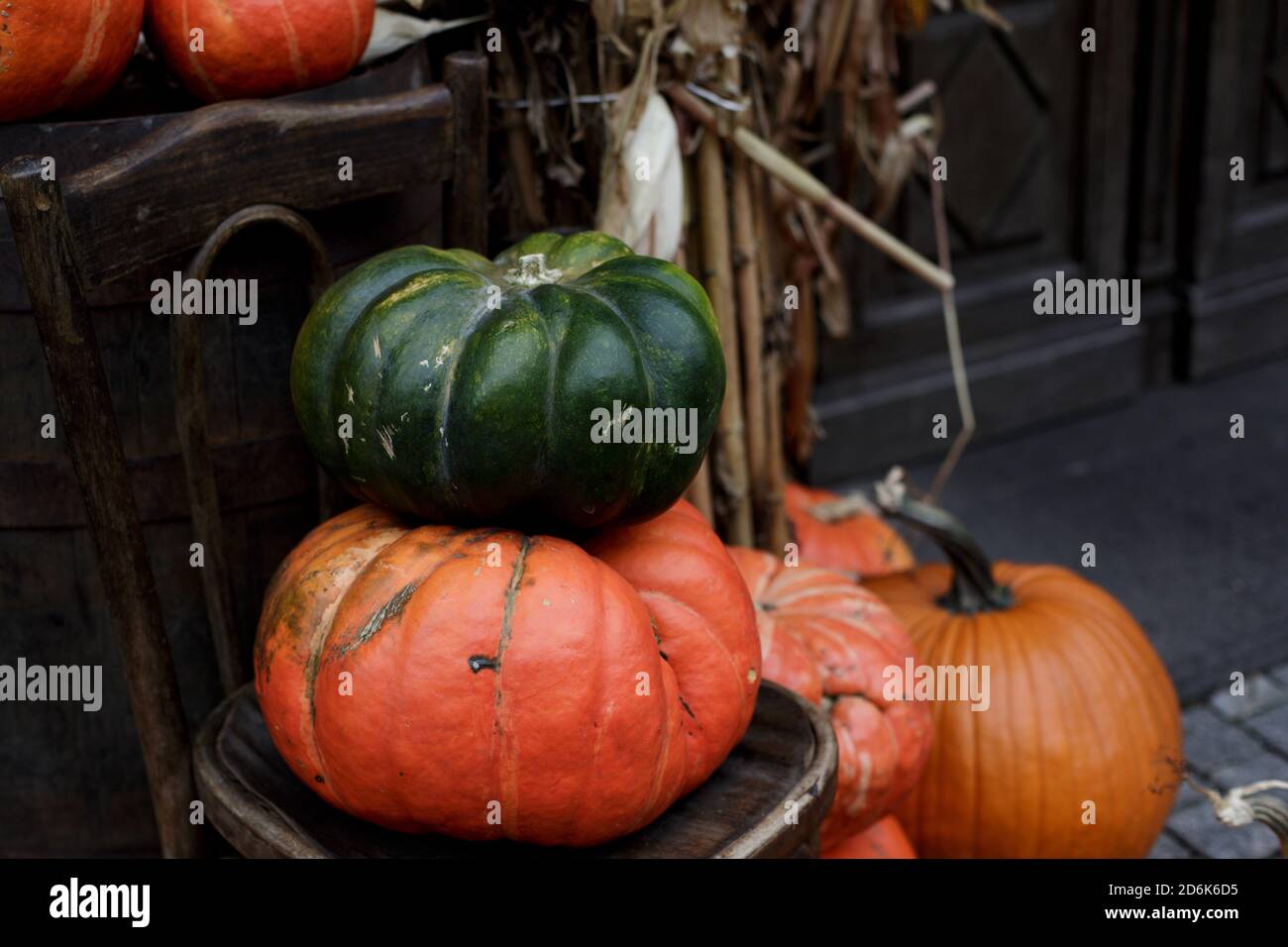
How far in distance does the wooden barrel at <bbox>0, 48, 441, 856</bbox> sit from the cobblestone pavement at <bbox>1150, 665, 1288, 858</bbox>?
1.81m

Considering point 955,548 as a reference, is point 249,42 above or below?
above

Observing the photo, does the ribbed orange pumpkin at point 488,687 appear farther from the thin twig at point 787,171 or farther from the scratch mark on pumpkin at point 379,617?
the thin twig at point 787,171

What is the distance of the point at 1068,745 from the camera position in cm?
253

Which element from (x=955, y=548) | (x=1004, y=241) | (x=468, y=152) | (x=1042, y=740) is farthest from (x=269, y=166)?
(x=1004, y=241)

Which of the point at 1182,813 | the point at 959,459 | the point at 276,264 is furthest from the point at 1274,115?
the point at 276,264

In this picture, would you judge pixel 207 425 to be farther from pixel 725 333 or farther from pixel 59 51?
pixel 725 333

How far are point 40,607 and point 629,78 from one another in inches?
50.0

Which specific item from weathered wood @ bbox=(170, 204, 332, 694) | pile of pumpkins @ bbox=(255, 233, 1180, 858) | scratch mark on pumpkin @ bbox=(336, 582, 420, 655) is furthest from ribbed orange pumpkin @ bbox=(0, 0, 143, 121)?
scratch mark on pumpkin @ bbox=(336, 582, 420, 655)

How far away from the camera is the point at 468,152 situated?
2121mm

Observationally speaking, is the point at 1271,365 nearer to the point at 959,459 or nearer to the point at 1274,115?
the point at 1274,115

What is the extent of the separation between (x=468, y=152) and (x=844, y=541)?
1441mm

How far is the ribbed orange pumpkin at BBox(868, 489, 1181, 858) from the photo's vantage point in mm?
2537

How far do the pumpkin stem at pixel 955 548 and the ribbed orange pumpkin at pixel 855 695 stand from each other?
268mm

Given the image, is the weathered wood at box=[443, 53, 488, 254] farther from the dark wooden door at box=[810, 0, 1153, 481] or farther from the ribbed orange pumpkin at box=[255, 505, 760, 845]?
the dark wooden door at box=[810, 0, 1153, 481]
